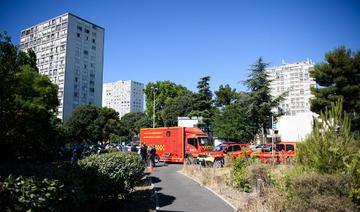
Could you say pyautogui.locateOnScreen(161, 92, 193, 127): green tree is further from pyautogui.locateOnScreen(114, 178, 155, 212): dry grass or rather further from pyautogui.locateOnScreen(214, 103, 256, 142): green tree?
pyautogui.locateOnScreen(114, 178, 155, 212): dry grass

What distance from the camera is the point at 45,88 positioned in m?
30.8

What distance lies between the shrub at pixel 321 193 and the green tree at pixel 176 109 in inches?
2218

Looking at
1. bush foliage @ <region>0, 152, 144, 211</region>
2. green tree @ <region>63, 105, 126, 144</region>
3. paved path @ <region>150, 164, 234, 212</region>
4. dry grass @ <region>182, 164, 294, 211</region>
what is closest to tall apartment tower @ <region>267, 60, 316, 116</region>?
green tree @ <region>63, 105, 126, 144</region>

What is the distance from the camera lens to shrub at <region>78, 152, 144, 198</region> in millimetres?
7687

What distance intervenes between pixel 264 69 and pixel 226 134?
1033cm

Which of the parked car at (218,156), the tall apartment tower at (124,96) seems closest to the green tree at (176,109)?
the parked car at (218,156)

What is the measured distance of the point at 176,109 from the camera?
6606 centimetres

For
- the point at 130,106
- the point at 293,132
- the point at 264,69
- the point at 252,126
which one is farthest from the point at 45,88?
the point at 130,106

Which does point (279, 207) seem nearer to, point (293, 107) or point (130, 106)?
point (293, 107)

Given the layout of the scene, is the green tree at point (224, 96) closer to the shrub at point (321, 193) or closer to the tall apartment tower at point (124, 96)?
the shrub at point (321, 193)

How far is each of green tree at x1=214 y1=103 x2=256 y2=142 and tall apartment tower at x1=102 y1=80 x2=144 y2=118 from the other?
5230 inches

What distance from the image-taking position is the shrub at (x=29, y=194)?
4676mm

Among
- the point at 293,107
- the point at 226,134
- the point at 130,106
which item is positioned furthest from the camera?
the point at 130,106

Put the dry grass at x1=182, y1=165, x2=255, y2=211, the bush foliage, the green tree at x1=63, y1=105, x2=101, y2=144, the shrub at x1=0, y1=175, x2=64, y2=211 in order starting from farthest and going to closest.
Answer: the green tree at x1=63, y1=105, x2=101, y2=144
the dry grass at x1=182, y1=165, x2=255, y2=211
the bush foliage
the shrub at x1=0, y1=175, x2=64, y2=211
